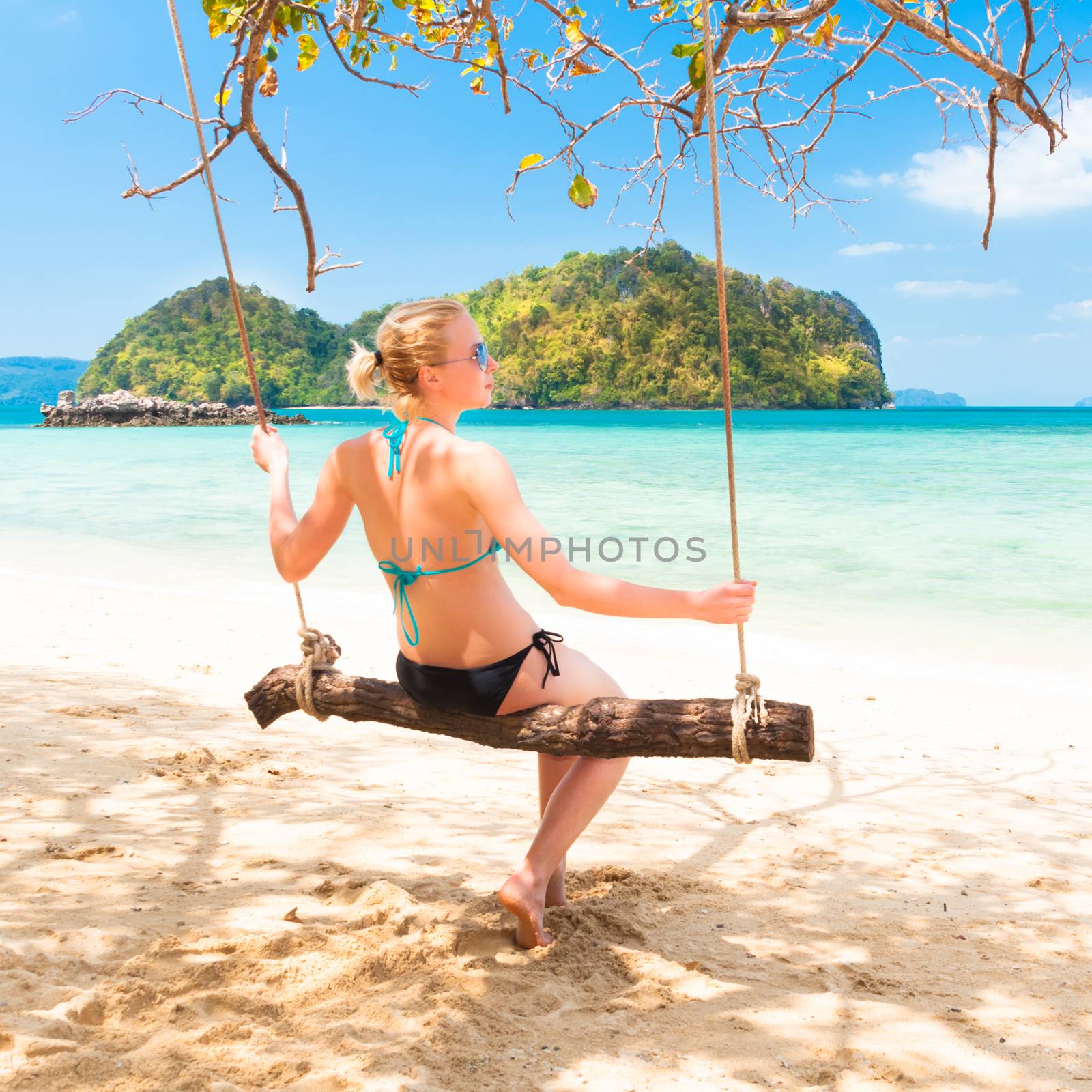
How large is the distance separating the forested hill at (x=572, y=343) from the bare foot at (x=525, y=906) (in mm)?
48025

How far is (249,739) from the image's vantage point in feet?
12.3

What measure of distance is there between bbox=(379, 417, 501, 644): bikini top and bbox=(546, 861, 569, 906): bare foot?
2.29 feet

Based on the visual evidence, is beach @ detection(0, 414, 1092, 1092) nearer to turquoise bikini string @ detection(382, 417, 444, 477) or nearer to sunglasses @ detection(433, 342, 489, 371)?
turquoise bikini string @ detection(382, 417, 444, 477)

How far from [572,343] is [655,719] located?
223ft

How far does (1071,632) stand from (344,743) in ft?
20.0

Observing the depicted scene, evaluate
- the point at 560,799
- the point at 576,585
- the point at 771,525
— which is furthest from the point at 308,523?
the point at 771,525

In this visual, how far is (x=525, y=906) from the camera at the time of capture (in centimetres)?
200

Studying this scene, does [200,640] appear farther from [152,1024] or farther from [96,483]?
[96,483]

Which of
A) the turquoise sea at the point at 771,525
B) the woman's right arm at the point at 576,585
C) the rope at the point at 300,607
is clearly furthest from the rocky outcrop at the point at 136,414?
the woman's right arm at the point at 576,585

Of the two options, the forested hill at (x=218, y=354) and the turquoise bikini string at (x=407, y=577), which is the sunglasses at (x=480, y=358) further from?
the forested hill at (x=218, y=354)

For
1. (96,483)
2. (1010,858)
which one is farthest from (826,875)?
(96,483)

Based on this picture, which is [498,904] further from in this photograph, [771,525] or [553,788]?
[771,525]

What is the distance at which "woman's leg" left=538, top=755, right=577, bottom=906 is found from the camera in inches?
84.0

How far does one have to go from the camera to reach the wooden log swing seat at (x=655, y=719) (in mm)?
1733
